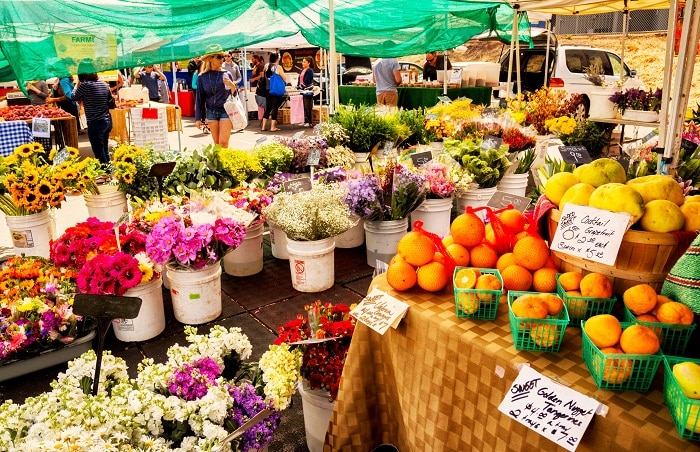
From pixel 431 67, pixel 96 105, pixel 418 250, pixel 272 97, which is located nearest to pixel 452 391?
pixel 418 250

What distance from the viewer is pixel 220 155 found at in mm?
4668

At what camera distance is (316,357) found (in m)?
2.11

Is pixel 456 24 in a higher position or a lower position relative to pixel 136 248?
higher

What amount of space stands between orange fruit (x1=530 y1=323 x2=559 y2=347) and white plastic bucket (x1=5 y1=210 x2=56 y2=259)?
14.0 ft

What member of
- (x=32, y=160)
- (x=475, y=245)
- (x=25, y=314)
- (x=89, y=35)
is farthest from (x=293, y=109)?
(x=475, y=245)

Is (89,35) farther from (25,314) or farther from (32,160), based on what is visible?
(25,314)

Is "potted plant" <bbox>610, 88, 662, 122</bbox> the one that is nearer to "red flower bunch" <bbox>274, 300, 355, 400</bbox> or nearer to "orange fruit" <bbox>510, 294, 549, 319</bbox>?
"red flower bunch" <bbox>274, 300, 355, 400</bbox>

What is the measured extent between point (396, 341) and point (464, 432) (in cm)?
38

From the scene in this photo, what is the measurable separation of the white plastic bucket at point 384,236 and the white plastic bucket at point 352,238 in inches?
22.1

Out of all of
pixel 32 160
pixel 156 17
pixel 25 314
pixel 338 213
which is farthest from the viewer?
pixel 156 17

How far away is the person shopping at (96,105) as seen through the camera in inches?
304

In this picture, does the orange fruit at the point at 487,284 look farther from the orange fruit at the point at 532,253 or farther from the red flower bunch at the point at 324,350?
the red flower bunch at the point at 324,350

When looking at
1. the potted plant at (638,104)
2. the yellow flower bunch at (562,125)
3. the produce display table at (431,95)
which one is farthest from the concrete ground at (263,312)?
the produce display table at (431,95)

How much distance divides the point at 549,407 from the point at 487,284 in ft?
1.45
